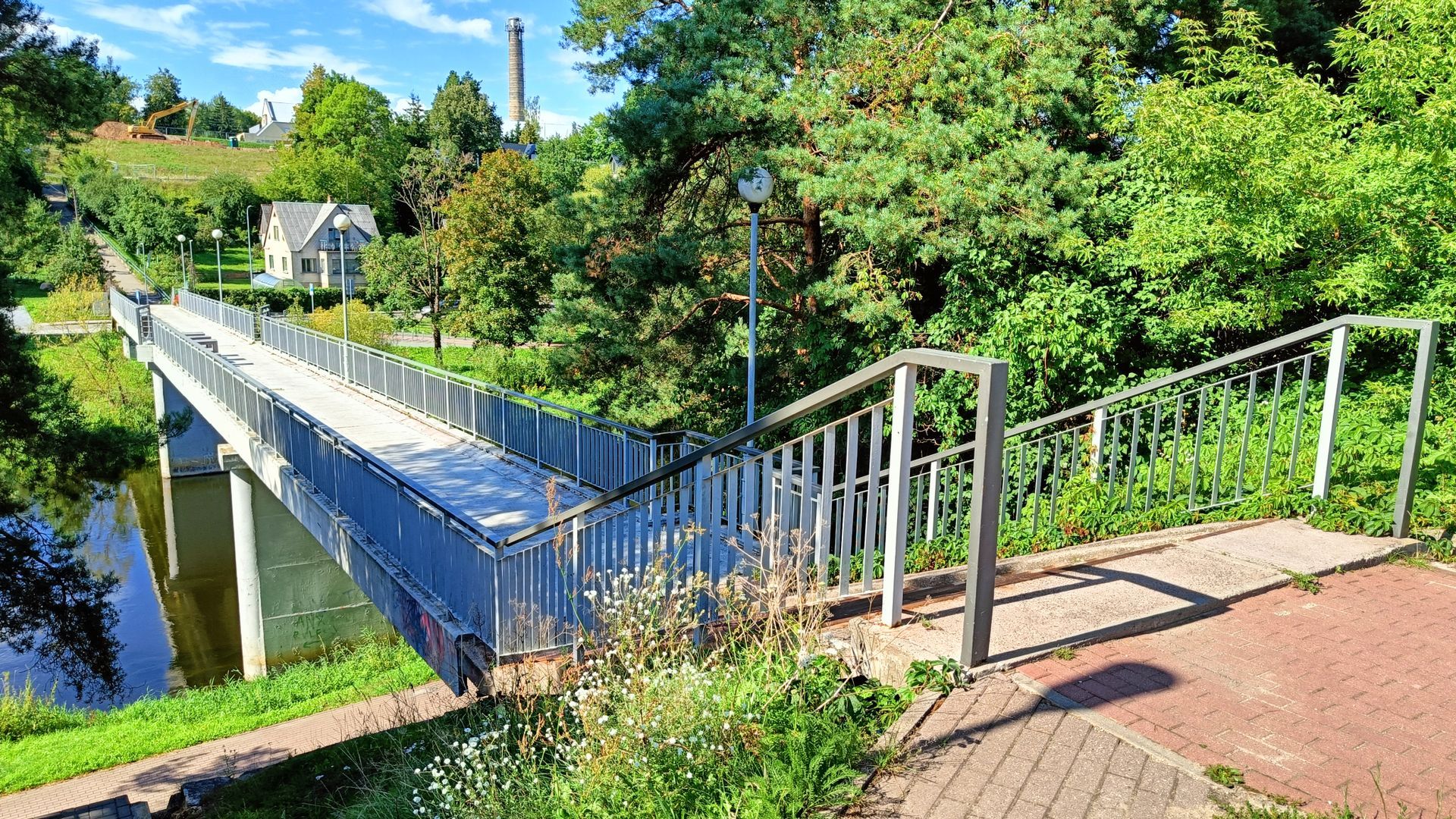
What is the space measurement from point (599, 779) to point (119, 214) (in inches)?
3356

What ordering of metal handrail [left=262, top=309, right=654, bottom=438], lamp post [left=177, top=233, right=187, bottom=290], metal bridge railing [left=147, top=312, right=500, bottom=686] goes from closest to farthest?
metal bridge railing [left=147, top=312, right=500, bottom=686]
metal handrail [left=262, top=309, right=654, bottom=438]
lamp post [left=177, top=233, right=187, bottom=290]

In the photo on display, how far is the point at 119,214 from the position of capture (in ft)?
242

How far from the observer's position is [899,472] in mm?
4137

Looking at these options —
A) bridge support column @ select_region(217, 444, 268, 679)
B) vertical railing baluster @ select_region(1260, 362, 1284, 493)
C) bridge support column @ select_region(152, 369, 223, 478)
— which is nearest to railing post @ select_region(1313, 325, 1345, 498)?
vertical railing baluster @ select_region(1260, 362, 1284, 493)

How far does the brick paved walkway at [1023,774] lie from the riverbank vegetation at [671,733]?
0.19 meters

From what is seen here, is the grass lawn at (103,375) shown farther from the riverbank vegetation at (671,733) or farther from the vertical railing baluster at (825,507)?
the vertical railing baluster at (825,507)

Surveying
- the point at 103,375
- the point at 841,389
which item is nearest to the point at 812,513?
the point at 841,389

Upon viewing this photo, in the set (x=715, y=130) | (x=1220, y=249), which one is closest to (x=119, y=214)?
(x=715, y=130)

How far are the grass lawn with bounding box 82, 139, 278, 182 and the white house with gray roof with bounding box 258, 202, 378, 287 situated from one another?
31.1 meters

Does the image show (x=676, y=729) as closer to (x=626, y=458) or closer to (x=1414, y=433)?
(x=1414, y=433)

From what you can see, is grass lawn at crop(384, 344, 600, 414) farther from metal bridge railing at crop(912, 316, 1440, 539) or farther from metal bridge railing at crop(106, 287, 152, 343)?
metal bridge railing at crop(912, 316, 1440, 539)

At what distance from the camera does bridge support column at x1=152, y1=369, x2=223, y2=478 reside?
35438 mm

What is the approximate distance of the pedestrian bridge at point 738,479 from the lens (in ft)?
14.0

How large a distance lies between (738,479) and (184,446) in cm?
3527
